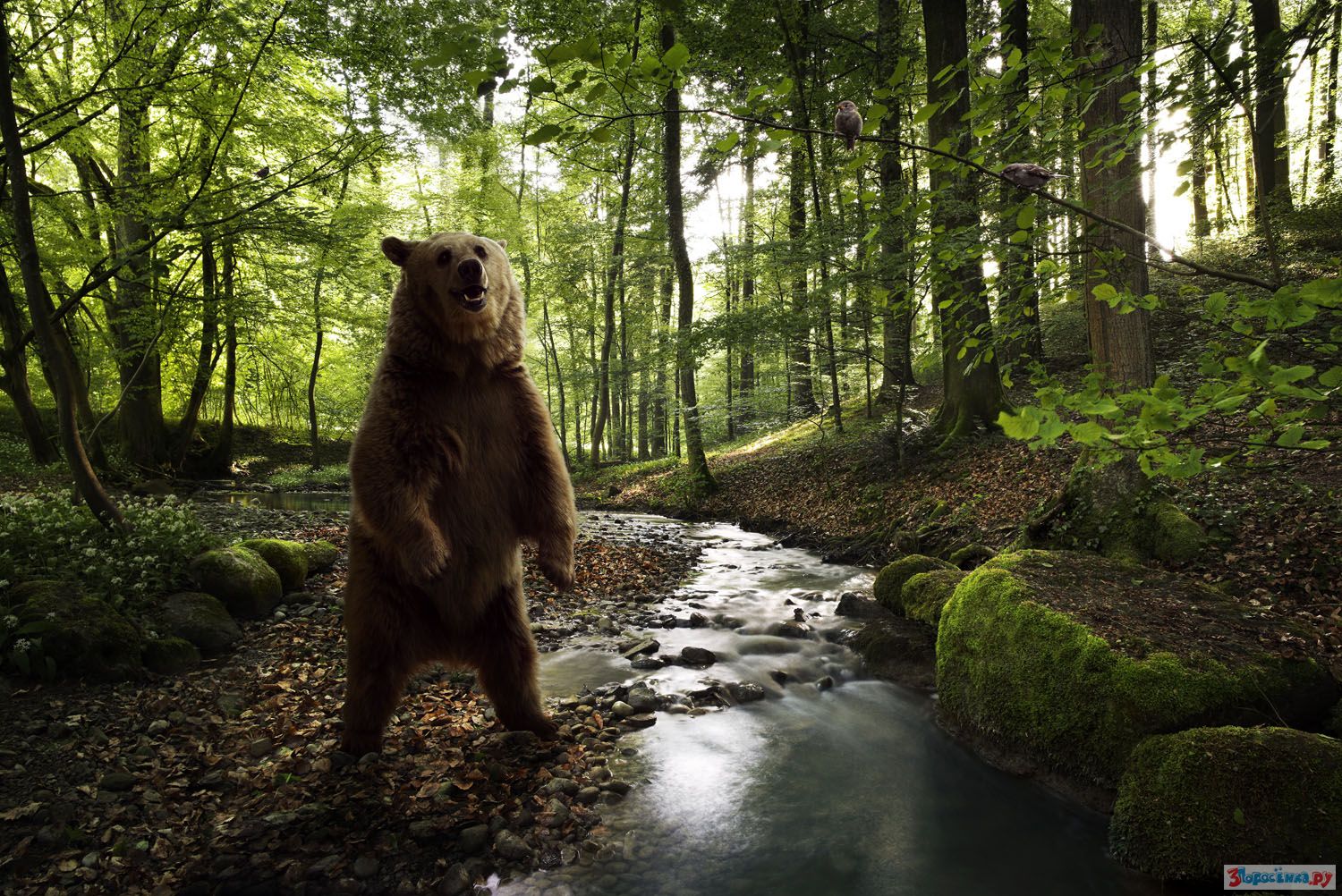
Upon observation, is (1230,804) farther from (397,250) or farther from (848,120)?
(397,250)

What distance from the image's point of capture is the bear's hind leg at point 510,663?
129 inches

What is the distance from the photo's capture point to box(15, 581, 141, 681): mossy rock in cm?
389

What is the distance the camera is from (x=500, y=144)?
20.6 metres

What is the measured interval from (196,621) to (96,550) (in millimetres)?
967

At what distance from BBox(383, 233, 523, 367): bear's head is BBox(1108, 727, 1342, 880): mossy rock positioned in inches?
152

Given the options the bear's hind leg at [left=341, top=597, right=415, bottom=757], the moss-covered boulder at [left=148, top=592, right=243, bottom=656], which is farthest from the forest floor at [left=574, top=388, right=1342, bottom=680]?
the moss-covered boulder at [left=148, top=592, right=243, bottom=656]

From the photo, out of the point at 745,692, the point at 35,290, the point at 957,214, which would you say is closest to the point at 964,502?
the point at 957,214

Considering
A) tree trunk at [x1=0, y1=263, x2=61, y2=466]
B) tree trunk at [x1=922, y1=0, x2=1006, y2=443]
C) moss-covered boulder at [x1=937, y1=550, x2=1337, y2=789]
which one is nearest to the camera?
moss-covered boulder at [x1=937, y1=550, x2=1337, y2=789]

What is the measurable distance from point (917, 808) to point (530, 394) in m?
3.32

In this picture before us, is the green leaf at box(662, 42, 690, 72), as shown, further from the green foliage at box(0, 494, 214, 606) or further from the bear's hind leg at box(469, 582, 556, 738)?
the green foliage at box(0, 494, 214, 606)

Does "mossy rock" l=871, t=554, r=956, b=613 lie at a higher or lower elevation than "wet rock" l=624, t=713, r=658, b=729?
higher

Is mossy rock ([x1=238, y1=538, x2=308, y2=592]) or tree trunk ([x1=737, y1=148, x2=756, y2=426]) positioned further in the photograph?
tree trunk ([x1=737, y1=148, x2=756, y2=426])

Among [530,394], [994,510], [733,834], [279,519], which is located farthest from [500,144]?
[733,834]

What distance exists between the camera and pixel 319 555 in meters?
6.91
